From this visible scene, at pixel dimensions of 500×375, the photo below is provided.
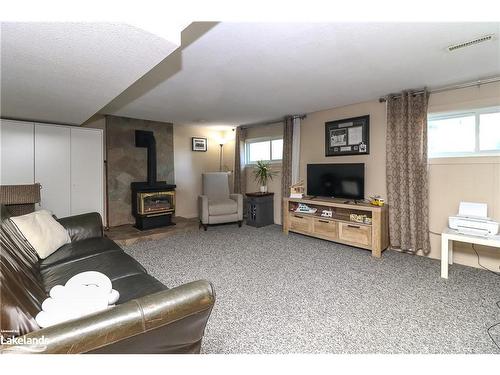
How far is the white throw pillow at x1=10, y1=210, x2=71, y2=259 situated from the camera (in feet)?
6.53

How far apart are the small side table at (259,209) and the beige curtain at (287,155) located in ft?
1.43

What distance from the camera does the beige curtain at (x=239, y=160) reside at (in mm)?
5664

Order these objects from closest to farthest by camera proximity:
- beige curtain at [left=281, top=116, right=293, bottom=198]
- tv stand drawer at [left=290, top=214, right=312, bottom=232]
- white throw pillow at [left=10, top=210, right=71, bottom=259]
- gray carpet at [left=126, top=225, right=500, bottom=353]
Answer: gray carpet at [left=126, top=225, right=500, bottom=353], white throw pillow at [left=10, top=210, right=71, bottom=259], tv stand drawer at [left=290, top=214, right=312, bottom=232], beige curtain at [left=281, top=116, right=293, bottom=198]

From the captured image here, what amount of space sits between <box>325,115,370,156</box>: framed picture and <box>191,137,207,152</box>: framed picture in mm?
3027

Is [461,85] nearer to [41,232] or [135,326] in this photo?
[135,326]

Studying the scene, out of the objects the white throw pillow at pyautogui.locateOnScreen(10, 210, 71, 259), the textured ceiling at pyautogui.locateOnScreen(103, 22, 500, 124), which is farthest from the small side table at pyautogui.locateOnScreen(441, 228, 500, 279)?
the white throw pillow at pyautogui.locateOnScreen(10, 210, 71, 259)

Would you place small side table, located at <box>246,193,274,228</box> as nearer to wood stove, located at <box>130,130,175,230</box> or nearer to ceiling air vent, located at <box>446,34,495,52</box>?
wood stove, located at <box>130,130,175,230</box>

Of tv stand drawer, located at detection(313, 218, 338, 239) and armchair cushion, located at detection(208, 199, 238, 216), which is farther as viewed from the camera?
armchair cushion, located at detection(208, 199, 238, 216)

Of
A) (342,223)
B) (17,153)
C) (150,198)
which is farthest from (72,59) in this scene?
(342,223)

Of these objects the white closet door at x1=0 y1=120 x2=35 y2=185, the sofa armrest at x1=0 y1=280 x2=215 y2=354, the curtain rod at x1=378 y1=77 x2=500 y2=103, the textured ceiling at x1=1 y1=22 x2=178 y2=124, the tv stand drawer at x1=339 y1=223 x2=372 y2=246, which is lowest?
the tv stand drawer at x1=339 y1=223 x2=372 y2=246

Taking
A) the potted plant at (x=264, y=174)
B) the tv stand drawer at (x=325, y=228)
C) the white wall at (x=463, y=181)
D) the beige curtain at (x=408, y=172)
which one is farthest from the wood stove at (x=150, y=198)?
the white wall at (x=463, y=181)

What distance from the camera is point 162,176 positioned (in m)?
5.24

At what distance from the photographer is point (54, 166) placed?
12.0ft

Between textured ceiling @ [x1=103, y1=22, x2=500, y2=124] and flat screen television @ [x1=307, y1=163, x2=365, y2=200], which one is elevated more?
textured ceiling @ [x1=103, y1=22, x2=500, y2=124]
